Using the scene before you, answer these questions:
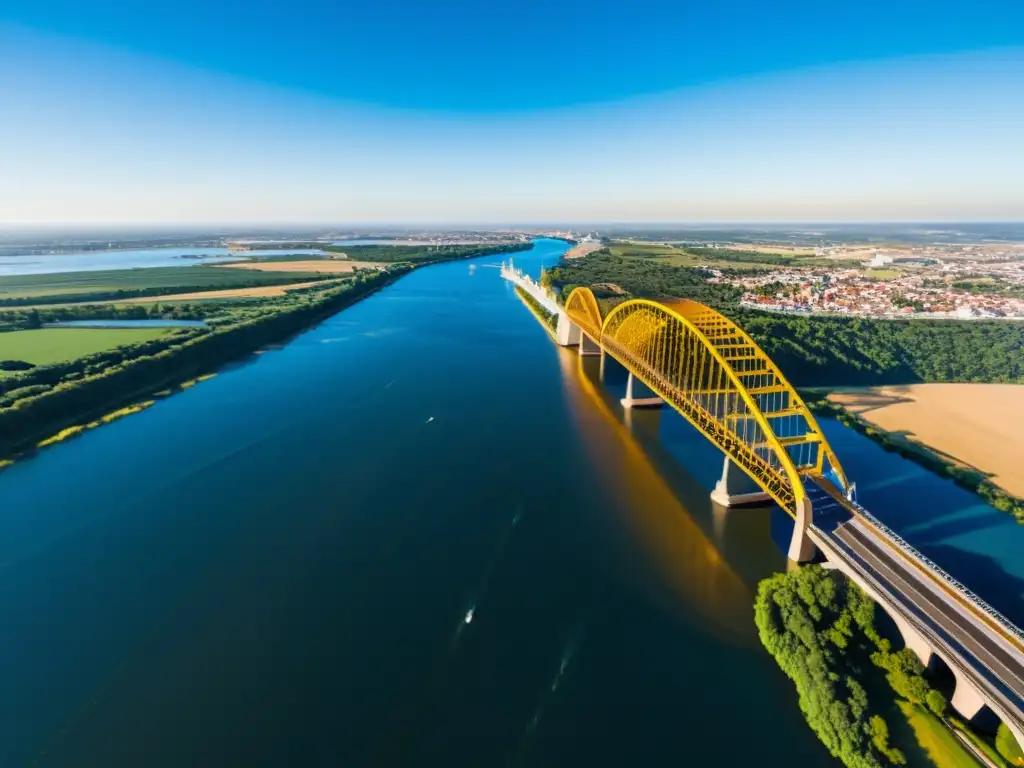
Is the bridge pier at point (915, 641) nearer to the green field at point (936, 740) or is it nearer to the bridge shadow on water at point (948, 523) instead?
the green field at point (936, 740)

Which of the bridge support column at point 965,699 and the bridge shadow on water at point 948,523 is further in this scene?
the bridge shadow on water at point 948,523

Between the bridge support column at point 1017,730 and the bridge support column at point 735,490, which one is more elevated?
the bridge support column at point 1017,730

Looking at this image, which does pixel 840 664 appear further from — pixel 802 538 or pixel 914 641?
pixel 802 538

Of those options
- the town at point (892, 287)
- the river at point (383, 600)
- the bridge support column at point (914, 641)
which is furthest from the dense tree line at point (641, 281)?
the bridge support column at point (914, 641)

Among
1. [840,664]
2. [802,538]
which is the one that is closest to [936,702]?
[840,664]

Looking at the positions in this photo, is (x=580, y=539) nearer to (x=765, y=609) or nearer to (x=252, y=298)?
(x=765, y=609)
